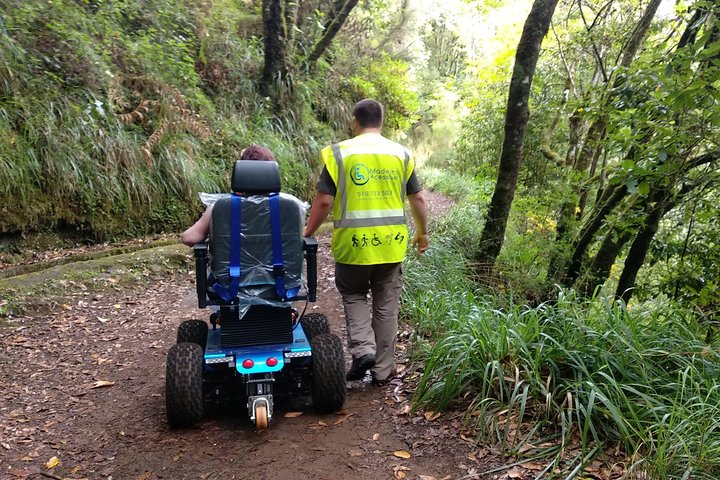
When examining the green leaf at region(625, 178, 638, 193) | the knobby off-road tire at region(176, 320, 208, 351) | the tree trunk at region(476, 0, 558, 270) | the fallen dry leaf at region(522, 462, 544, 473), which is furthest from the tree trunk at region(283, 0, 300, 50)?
the fallen dry leaf at region(522, 462, 544, 473)

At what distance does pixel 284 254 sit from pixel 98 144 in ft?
17.4

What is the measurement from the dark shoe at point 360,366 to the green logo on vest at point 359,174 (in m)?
1.33

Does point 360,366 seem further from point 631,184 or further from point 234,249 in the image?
point 631,184

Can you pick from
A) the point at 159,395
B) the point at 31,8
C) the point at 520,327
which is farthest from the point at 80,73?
the point at 520,327

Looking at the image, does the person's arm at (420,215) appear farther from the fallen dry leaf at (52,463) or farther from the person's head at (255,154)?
the fallen dry leaf at (52,463)

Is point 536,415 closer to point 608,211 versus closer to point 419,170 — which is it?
point 608,211

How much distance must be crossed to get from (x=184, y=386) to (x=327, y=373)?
0.90 metres

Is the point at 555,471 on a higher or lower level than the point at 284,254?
lower

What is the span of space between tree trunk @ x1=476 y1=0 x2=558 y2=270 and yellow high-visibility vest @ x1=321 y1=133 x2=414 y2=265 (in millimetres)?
2583

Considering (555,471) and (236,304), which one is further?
(236,304)

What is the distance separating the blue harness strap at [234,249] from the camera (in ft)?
10.1

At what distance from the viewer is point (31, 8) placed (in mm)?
7477

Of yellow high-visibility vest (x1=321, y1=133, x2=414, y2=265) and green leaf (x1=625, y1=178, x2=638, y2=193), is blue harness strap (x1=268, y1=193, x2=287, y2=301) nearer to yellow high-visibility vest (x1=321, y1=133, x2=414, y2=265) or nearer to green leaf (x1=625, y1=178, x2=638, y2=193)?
yellow high-visibility vest (x1=321, y1=133, x2=414, y2=265)

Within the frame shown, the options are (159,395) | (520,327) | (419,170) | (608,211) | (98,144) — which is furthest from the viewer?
(419,170)
